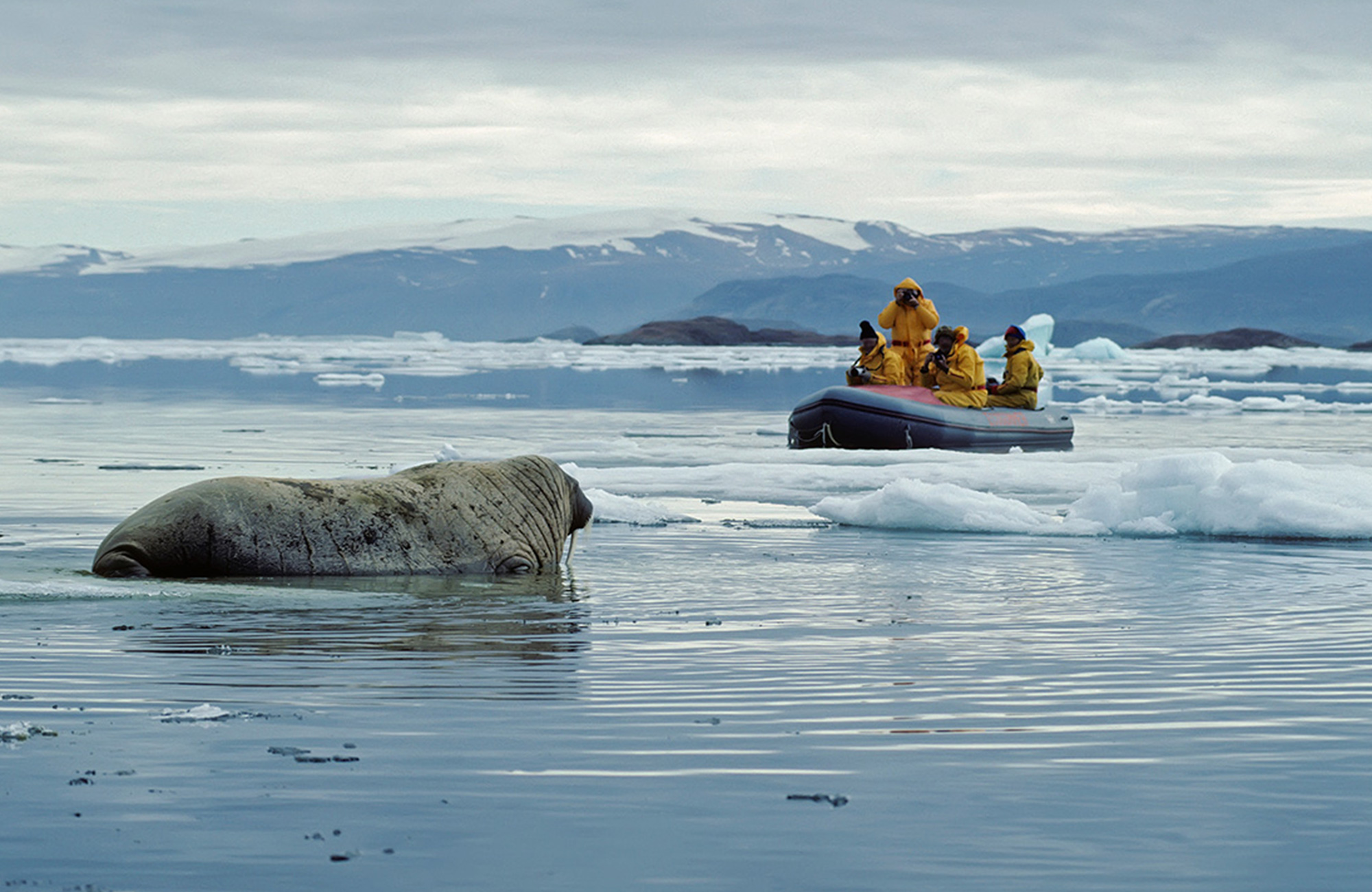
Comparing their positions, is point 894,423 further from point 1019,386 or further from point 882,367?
point 1019,386

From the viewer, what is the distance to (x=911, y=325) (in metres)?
21.8

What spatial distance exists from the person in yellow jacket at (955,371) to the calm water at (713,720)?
9.04 metres

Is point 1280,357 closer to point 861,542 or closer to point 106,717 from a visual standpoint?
point 861,542

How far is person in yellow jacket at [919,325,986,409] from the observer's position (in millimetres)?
21016

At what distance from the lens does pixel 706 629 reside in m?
7.77

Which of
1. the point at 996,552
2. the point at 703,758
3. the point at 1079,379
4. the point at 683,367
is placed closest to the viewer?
the point at 703,758

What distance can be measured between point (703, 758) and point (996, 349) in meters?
47.2

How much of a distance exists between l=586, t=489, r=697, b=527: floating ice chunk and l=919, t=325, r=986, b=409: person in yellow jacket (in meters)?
8.46

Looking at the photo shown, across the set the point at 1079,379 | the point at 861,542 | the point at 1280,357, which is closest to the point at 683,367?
the point at 1079,379

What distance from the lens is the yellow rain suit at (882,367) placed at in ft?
71.0

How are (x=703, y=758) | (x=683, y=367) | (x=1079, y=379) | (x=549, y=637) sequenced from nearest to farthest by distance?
(x=703, y=758) → (x=549, y=637) → (x=1079, y=379) → (x=683, y=367)

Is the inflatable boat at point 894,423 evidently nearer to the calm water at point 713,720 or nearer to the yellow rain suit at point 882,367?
the yellow rain suit at point 882,367

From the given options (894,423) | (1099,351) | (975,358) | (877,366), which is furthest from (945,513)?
(1099,351)

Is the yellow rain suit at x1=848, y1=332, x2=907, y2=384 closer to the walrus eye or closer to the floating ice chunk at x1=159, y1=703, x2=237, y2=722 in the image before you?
the walrus eye
